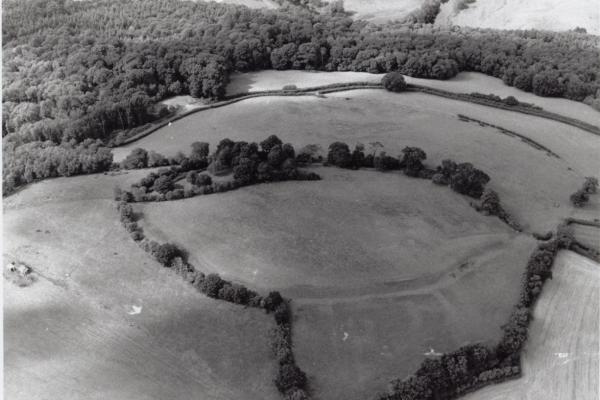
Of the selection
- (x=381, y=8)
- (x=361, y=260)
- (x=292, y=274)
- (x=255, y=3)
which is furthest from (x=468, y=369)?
(x=255, y=3)

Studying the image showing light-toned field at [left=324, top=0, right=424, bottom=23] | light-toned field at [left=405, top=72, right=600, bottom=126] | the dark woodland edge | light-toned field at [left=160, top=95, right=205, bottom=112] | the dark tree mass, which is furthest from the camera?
light-toned field at [left=324, top=0, right=424, bottom=23]

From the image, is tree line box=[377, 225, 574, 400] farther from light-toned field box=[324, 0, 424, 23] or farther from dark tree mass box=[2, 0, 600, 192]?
light-toned field box=[324, 0, 424, 23]

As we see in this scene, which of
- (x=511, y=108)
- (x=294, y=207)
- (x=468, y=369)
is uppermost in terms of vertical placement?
(x=511, y=108)

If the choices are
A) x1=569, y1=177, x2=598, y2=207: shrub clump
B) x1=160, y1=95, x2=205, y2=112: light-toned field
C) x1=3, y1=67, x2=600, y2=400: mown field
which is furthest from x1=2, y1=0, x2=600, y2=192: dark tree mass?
x1=569, y1=177, x2=598, y2=207: shrub clump

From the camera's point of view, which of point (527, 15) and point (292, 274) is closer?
point (292, 274)

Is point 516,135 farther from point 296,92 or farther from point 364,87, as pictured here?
point 296,92
